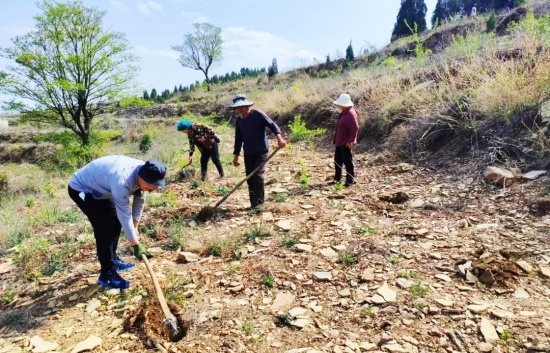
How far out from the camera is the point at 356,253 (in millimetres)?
3393

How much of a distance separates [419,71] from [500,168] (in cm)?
436

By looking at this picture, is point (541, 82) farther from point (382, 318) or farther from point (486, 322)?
point (382, 318)

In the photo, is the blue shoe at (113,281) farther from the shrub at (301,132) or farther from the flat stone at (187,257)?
the shrub at (301,132)

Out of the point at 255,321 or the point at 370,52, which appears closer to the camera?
the point at 255,321

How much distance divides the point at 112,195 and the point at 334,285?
202 centimetres

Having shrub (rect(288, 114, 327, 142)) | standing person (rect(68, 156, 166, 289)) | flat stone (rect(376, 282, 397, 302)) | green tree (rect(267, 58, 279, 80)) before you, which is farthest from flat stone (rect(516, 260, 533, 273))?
green tree (rect(267, 58, 279, 80))

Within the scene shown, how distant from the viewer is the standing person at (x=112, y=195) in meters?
2.79

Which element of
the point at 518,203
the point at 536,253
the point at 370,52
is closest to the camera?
the point at 536,253

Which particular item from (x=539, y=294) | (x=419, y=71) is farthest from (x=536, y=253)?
(x=419, y=71)

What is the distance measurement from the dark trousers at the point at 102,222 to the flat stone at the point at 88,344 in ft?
2.37

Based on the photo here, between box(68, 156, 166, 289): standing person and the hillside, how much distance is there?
348 mm

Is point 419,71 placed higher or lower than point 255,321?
higher

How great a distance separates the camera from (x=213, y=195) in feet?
18.7

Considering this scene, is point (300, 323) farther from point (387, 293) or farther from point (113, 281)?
point (113, 281)
